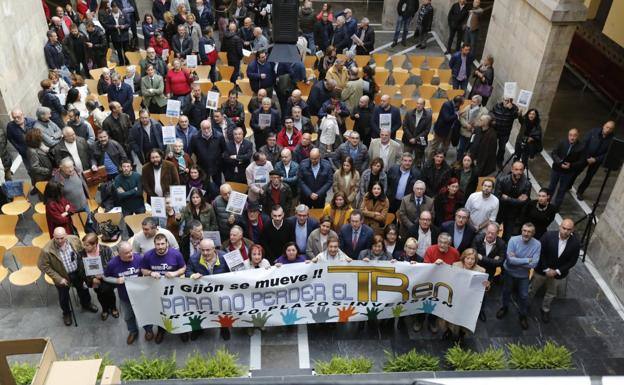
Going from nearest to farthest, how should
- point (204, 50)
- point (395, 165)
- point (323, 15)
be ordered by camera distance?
point (395, 165), point (204, 50), point (323, 15)

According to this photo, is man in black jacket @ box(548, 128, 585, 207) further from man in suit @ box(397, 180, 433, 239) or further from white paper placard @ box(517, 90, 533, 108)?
man in suit @ box(397, 180, 433, 239)

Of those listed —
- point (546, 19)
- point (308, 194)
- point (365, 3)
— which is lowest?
point (365, 3)

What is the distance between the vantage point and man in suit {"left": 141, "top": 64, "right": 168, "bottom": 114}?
12.3 metres

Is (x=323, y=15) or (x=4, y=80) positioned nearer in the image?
(x=4, y=80)

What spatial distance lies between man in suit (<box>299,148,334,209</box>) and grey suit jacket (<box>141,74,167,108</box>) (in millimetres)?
4442

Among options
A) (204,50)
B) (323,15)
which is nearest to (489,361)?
(204,50)

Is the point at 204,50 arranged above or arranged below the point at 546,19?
below

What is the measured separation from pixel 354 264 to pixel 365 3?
697 inches

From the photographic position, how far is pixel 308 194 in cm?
953

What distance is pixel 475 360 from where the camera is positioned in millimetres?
7641

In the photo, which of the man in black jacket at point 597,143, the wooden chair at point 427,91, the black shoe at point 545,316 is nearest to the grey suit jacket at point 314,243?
the black shoe at point 545,316

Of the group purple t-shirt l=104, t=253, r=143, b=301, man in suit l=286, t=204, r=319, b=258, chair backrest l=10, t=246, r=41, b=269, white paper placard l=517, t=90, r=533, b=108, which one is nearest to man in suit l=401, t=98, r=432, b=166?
white paper placard l=517, t=90, r=533, b=108

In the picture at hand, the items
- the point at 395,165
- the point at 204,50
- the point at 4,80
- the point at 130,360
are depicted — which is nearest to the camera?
the point at 130,360

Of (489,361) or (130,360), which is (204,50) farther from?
(489,361)
